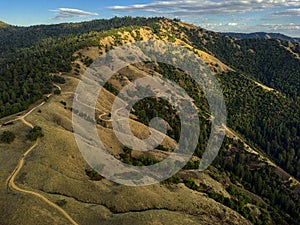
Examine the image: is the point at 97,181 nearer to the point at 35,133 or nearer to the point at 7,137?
the point at 35,133

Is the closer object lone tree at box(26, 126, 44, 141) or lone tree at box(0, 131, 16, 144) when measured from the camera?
lone tree at box(0, 131, 16, 144)

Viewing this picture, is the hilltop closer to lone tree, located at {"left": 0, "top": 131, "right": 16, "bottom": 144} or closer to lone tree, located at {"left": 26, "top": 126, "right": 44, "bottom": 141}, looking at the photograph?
lone tree, located at {"left": 26, "top": 126, "right": 44, "bottom": 141}

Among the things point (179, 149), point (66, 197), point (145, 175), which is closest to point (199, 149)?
point (179, 149)

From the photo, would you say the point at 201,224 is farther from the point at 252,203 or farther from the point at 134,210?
the point at 252,203

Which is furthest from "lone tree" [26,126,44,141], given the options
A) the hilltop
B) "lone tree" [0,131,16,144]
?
"lone tree" [0,131,16,144]

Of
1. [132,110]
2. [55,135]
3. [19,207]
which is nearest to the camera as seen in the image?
[19,207]

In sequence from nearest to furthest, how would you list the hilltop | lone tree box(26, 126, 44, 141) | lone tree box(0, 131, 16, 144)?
the hilltop, lone tree box(0, 131, 16, 144), lone tree box(26, 126, 44, 141)

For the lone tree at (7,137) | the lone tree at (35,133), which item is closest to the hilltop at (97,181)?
the lone tree at (35,133)

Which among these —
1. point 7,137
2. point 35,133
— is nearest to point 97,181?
point 35,133
